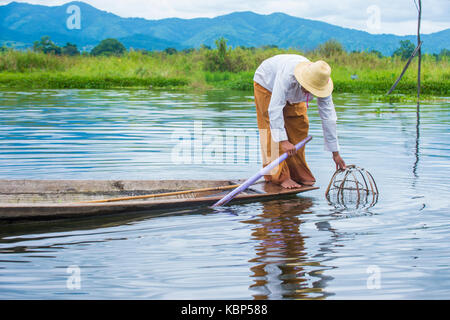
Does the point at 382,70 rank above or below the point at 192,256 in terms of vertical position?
above

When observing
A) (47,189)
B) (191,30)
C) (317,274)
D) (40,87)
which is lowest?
(317,274)

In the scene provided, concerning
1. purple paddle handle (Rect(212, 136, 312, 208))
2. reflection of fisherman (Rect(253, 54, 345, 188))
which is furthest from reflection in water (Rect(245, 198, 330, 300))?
reflection of fisherman (Rect(253, 54, 345, 188))

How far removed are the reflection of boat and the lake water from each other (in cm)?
11

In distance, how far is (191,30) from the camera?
174 metres

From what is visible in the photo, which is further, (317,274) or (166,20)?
(166,20)

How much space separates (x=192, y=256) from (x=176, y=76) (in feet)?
59.9

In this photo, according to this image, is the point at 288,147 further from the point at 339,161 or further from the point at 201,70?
the point at 201,70

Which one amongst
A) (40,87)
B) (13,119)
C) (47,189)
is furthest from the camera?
(40,87)

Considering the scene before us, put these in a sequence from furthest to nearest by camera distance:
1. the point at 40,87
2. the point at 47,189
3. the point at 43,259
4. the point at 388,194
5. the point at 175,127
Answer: the point at 40,87 → the point at 175,127 → the point at 388,194 → the point at 47,189 → the point at 43,259

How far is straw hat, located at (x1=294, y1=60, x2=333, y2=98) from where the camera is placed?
4.27m

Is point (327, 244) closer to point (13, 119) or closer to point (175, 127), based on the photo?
point (175, 127)

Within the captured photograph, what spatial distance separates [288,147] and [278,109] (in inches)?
12.2

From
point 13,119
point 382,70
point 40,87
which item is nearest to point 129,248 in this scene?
point 13,119

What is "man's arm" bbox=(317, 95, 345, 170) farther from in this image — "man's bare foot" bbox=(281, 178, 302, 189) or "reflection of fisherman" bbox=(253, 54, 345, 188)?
"man's bare foot" bbox=(281, 178, 302, 189)
